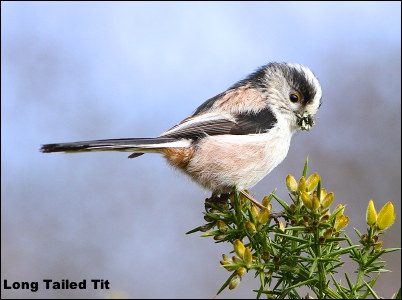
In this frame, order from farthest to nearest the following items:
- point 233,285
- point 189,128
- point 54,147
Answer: point 189,128
point 54,147
point 233,285

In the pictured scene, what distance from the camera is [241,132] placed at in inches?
94.5

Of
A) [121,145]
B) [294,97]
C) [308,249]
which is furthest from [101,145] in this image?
[294,97]

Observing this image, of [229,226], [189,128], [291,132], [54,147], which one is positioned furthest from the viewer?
[291,132]

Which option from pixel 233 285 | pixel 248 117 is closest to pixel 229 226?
pixel 233 285

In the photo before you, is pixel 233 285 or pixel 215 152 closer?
pixel 233 285

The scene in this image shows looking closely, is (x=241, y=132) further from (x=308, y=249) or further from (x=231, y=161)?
(x=308, y=249)

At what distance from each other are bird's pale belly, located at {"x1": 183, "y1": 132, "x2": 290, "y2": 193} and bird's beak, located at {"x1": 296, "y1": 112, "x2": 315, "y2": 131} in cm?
22

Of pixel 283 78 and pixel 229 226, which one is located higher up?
pixel 283 78

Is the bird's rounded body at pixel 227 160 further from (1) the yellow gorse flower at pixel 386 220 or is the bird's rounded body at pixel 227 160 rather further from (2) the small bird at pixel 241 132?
(1) the yellow gorse flower at pixel 386 220

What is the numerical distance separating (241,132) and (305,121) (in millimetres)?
363

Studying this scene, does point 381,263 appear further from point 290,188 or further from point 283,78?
point 283,78

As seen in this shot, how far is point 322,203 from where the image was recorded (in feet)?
4.36

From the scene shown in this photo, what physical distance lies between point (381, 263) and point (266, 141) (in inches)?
43.8

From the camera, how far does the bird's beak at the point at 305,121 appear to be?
101 inches
